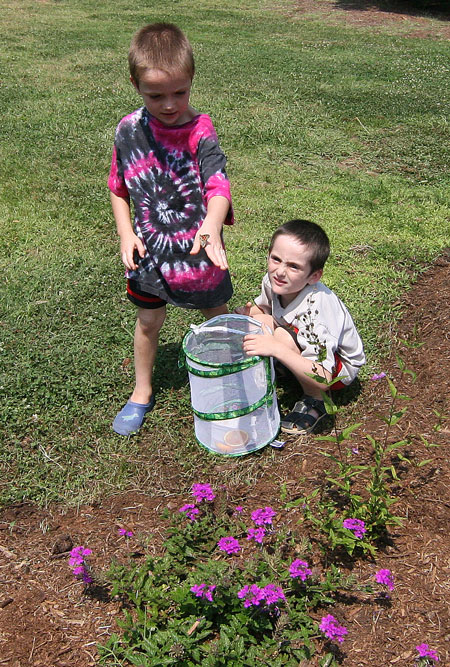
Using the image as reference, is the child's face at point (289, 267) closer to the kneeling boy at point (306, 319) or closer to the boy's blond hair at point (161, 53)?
the kneeling boy at point (306, 319)

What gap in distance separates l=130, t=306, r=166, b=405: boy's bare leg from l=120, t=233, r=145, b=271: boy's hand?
1.21 ft

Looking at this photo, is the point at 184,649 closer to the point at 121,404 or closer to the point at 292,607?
the point at 292,607

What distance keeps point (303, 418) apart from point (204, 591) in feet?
4.35

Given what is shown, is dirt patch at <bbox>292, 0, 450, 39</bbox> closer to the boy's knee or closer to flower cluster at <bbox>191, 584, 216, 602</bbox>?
the boy's knee

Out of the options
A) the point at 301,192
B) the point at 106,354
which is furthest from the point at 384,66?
the point at 106,354

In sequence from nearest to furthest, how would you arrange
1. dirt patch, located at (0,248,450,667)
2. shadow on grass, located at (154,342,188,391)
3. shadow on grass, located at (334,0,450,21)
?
dirt patch, located at (0,248,450,667) < shadow on grass, located at (154,342,188,391) < shadow on grass, located at (334,0,450,21)

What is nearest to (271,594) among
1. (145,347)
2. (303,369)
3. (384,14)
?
(303,369)

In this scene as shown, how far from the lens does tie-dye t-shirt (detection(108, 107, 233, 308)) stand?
3150 millimetres

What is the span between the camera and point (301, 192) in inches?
246

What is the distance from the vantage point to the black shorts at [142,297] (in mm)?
3398

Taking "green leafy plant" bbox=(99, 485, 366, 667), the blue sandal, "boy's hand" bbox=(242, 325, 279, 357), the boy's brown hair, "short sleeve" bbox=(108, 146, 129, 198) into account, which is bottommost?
the blue sandal

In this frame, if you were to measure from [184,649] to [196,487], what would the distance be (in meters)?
0.70

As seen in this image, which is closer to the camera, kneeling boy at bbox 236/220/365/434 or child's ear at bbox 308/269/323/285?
kneeling boy at bbox 236/220/365/434

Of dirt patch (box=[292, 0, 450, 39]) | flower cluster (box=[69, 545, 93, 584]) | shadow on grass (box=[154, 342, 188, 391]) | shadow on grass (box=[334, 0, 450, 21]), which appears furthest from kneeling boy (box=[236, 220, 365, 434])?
shadow on grass (box=[334, 0, 450, 21])
